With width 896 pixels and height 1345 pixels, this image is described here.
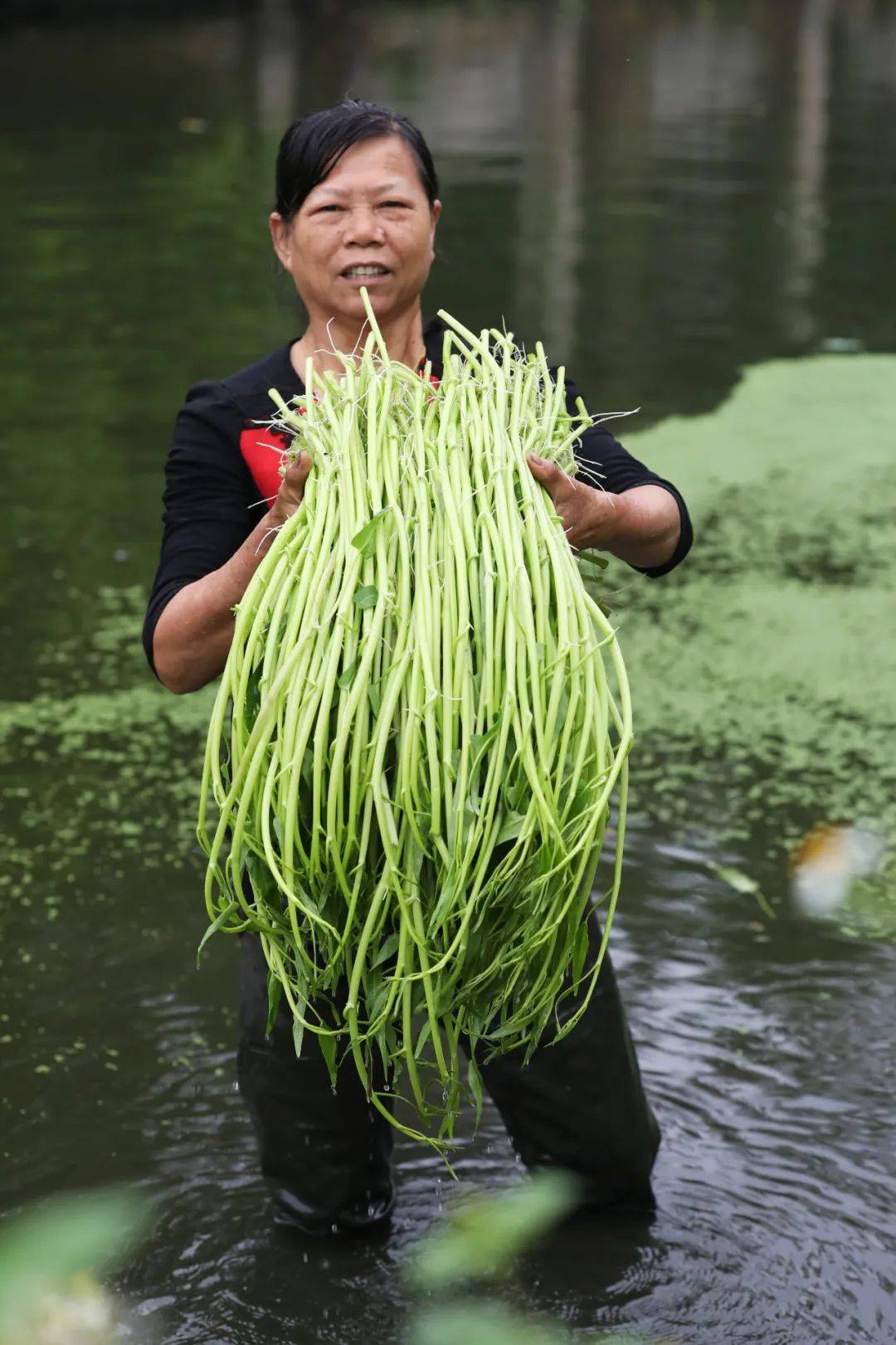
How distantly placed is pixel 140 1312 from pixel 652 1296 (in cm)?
67

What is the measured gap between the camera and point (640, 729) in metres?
3.88

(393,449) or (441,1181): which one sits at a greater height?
(393,449)

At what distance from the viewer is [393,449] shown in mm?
1773

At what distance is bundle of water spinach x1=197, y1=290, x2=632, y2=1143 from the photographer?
1.69 meters

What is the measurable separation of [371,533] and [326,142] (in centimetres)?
58

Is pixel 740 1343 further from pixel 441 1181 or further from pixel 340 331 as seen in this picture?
pixel 340 331

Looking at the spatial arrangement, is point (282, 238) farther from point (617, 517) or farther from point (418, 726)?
Answer: point (418, 726)

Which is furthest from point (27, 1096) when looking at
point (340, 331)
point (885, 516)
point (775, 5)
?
point (775, 5)

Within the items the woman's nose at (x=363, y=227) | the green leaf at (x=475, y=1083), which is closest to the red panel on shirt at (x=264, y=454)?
the woman's nose at (x=363, y=227)

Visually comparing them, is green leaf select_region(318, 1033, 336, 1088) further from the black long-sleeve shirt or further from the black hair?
the black hair

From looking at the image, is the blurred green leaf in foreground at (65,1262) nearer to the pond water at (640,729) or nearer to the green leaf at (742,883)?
the pond water at (640,729)

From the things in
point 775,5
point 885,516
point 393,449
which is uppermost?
point 775,5

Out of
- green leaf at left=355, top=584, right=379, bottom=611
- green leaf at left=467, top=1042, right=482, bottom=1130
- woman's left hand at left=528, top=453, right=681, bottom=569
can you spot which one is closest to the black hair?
woman's left hand at left=528, top=453, right=681, bottom=569

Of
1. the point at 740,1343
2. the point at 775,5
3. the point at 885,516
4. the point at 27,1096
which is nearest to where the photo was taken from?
the point at 740,1343
